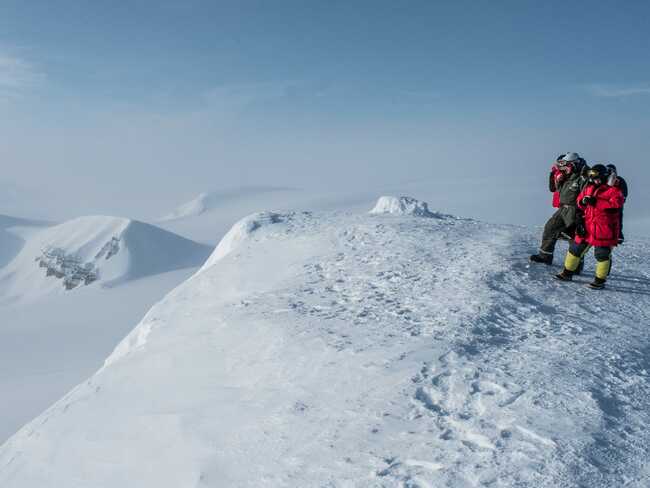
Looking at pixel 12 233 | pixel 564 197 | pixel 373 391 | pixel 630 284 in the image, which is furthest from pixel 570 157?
pixel 12 233

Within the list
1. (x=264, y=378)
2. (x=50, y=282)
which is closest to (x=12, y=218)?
(x=50, y=282)

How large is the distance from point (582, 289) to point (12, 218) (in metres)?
89.8

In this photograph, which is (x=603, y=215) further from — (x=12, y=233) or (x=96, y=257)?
(x=12, y=233)

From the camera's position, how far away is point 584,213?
254 inches

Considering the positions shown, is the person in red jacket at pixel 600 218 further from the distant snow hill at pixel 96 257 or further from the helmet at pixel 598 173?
the distant snow hill at pixel 96 257

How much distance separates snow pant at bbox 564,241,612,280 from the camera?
20.5 feet

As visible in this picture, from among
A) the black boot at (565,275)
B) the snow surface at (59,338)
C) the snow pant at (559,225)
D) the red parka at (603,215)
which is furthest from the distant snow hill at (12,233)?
the red parka at (603,215)

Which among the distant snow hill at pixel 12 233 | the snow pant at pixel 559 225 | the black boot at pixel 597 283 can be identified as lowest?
the distant snow hill at pixel 12 233

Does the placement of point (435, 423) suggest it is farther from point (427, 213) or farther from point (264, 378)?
point (427, 213)

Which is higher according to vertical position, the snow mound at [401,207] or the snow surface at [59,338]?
the snow mound at [401,207]

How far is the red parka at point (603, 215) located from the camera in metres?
5.99

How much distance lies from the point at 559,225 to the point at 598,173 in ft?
3.88

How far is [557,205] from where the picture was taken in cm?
723

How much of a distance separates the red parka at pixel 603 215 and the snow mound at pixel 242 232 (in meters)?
5.91
